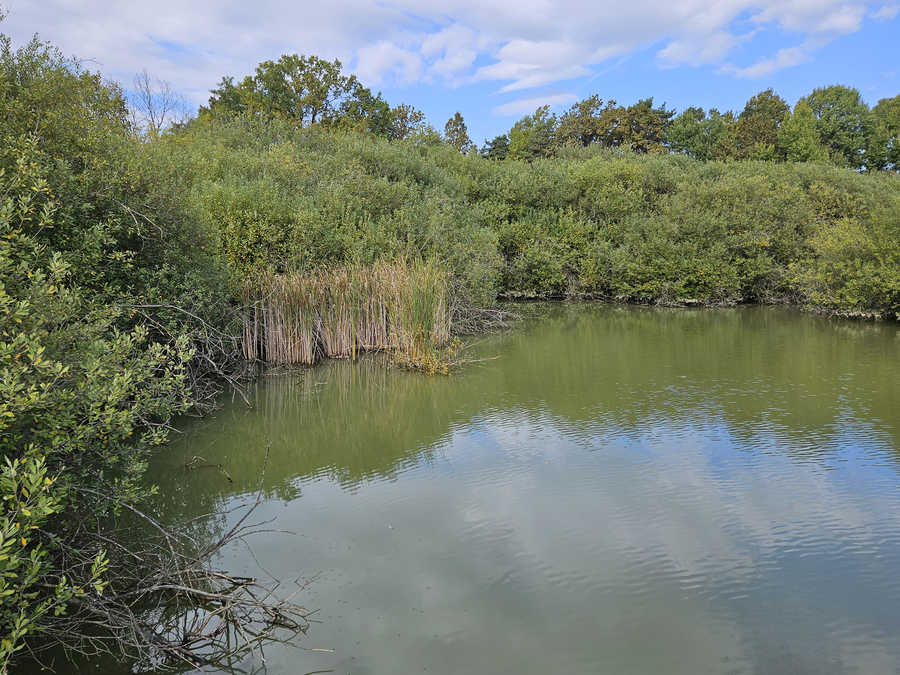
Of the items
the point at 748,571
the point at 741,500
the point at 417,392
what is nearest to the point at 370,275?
the point at 417,392

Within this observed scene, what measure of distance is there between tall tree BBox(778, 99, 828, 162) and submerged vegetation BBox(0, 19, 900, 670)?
9.06m

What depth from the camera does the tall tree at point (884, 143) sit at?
39.5m

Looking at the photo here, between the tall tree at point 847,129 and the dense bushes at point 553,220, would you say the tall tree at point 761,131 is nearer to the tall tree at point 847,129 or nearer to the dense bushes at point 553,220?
the tall tree at point 847,129

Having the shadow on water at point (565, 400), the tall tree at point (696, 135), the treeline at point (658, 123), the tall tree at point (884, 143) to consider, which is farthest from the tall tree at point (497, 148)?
the shadow on water at point (565, 400)

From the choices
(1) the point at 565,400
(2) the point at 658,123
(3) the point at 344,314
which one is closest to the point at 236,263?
(3) the point at 344,314

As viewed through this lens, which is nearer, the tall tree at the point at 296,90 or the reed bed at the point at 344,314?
the reed bed at the point at 344,314

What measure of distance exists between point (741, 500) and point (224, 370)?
7117mm

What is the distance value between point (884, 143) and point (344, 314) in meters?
43.3

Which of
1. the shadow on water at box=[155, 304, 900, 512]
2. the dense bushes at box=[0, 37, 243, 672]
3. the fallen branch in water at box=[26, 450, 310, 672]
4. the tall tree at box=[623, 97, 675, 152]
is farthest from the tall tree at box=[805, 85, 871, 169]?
the fallen branch in water at box=[26, 450, 310, 672]

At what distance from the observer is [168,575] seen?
3.47 m

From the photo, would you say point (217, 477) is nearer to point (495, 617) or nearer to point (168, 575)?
point (168, 575)

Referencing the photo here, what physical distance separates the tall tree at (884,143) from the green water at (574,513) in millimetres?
38181

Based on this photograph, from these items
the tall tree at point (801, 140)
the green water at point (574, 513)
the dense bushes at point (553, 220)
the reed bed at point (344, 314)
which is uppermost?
the tall tree at point (801, 140)

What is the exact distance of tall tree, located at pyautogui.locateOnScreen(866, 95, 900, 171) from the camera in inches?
1555
